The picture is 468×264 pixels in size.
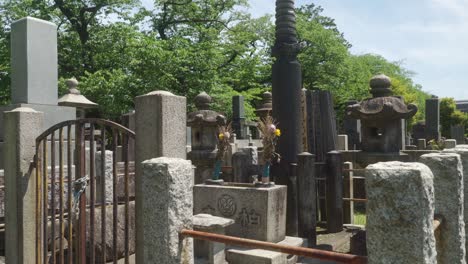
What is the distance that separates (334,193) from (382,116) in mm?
2960

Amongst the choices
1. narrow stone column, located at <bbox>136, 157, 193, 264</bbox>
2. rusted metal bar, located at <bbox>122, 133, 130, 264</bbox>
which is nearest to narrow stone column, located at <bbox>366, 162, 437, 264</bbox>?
narrow stone column, located at <bbox>136, 157, 193, 264</bbox>

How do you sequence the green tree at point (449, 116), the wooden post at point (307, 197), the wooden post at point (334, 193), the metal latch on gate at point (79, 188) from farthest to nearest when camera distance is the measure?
the green tree at point (449, 116) < the wooden post at point (334, 193) < the wooden post at point (307, 197) < the metal latch on gate at point (79, 188)

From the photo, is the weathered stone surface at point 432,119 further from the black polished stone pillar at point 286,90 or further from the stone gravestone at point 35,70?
the stone gravestone at point 35,70

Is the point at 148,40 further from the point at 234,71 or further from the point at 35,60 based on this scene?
the point at 35,60

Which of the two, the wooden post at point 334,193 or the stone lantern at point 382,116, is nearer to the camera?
the wooden post at point 334,193

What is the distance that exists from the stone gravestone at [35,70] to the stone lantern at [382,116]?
A: 6.70 meters

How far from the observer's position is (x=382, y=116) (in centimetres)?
935

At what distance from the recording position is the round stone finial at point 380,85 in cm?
979

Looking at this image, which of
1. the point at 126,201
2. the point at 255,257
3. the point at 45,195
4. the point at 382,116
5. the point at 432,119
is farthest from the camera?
the point at 432,119

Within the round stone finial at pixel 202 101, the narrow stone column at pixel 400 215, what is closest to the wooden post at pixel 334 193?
the narrow stone column at pixel 400 215

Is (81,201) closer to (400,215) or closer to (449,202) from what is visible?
(400,215)

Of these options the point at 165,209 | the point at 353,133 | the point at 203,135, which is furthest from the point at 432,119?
the point at 165,209

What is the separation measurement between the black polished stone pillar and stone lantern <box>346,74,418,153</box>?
2345mm

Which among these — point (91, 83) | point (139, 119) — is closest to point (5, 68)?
point (91, 83)
